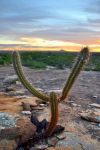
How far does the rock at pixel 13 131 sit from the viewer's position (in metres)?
6.02

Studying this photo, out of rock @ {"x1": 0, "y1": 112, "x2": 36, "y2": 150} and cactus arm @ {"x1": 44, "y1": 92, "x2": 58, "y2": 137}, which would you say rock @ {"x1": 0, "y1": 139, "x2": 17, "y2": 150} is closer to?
rock @ {"x1": 0, "y1": 112, "x2": 36, "y2": 150}

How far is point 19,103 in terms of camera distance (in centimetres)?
805

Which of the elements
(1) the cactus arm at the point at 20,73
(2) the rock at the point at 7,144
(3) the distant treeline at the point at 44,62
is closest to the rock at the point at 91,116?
(1) the cactus arm at the point at 20,73

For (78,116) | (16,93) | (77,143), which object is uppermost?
(16,93)

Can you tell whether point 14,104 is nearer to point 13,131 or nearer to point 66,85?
point 13,131

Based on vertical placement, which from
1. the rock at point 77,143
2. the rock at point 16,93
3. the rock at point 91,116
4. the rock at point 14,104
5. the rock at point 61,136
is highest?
the rock at point 14,104

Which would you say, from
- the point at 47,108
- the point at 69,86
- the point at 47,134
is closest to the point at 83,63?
the point at 69,86

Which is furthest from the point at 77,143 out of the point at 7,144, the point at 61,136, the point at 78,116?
the point at 78,116

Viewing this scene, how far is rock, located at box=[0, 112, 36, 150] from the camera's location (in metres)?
6.02

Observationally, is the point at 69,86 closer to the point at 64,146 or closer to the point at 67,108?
the point at 64,146

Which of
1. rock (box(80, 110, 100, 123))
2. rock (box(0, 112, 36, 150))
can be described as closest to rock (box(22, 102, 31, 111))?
rock (box(80, 110, 100, 123))

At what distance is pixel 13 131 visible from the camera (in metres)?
6.14

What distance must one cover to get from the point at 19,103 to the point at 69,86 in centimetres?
206

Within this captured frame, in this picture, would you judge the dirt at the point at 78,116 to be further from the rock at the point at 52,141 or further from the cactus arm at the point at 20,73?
the cactus arm at the point at 20,73
